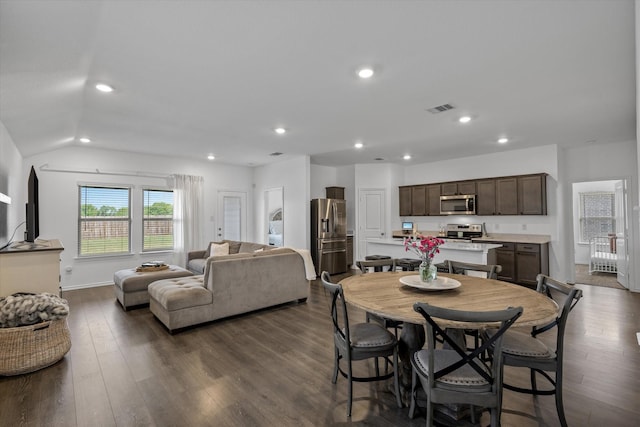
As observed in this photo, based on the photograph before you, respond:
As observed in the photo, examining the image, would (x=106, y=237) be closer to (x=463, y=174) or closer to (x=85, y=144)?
(x=85, y=144)

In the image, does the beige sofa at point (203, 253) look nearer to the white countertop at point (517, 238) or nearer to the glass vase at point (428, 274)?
the glass vase at point (428, 274)

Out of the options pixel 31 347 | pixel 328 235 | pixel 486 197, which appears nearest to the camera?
pixel 31 347

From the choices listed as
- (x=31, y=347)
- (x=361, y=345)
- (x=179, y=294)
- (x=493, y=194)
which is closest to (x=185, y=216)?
(x=179, y=294)

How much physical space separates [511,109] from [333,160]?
408 cm

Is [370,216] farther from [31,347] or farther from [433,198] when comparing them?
[31,347]

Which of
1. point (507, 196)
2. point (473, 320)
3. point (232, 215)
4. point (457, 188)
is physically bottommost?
point (473, 320)

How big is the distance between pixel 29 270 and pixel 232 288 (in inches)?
77.7

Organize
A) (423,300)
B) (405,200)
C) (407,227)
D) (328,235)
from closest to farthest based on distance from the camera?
(423,300) < (328,235) < (407,227) < (405,200)

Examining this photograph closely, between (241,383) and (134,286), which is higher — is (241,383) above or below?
below

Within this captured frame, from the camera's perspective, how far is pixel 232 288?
3.94 meters

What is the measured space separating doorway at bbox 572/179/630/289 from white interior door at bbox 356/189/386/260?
404cm

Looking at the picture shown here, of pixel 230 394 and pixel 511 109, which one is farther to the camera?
pixel 511 109

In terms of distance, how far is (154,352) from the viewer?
3.01m

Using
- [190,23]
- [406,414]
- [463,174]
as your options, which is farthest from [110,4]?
[463,174]
